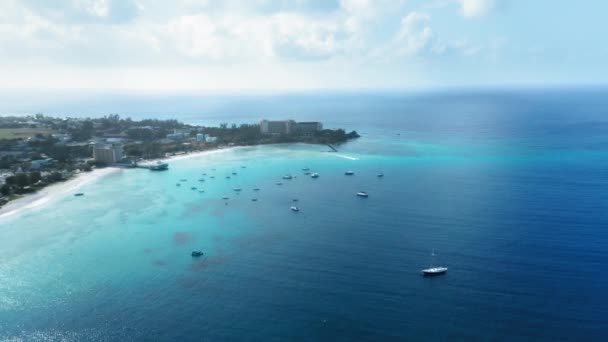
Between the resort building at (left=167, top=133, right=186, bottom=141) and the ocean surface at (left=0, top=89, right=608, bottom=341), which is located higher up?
the resort building at (left=167, top=133, right=186, bottom=141)

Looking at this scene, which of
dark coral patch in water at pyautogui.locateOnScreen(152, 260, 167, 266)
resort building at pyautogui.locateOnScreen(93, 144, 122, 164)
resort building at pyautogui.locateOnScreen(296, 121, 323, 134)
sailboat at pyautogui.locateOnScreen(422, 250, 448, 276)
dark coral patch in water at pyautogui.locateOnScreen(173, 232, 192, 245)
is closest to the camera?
sailboat at pyautogui.locateOnScreen(422, 250, 448, 276)

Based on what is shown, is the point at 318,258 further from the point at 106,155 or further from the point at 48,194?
the point at 106,155

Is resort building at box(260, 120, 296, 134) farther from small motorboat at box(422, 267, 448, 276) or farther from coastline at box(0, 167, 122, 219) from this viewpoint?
small motorboat at box(422, 267, 448, 276)

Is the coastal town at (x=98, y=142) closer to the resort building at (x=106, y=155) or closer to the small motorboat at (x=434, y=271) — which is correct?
the resort building at (x=106, y=155)

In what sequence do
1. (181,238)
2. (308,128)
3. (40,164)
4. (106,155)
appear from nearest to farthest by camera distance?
(181,238) < (40,164) < (106,155) < (308,128)

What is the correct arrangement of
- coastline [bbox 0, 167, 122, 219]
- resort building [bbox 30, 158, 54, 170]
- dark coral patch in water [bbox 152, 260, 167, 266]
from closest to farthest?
1. dark coral patch in water [bbox 152, 260, 167, 266]
2. coastline [bbox 0, 167, 122, 219]
3. resort building [bbox 30, 158, 54, 170]

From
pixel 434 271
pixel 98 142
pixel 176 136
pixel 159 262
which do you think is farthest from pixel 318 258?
pixel 176 136

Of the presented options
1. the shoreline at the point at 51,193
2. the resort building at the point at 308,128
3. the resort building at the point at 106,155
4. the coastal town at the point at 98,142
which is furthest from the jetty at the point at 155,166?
the resort building at the point at 308,128

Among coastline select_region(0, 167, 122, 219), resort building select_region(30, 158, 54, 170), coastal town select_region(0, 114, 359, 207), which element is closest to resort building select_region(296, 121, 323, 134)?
coastal town select_region(0, 114, 359, 207)
